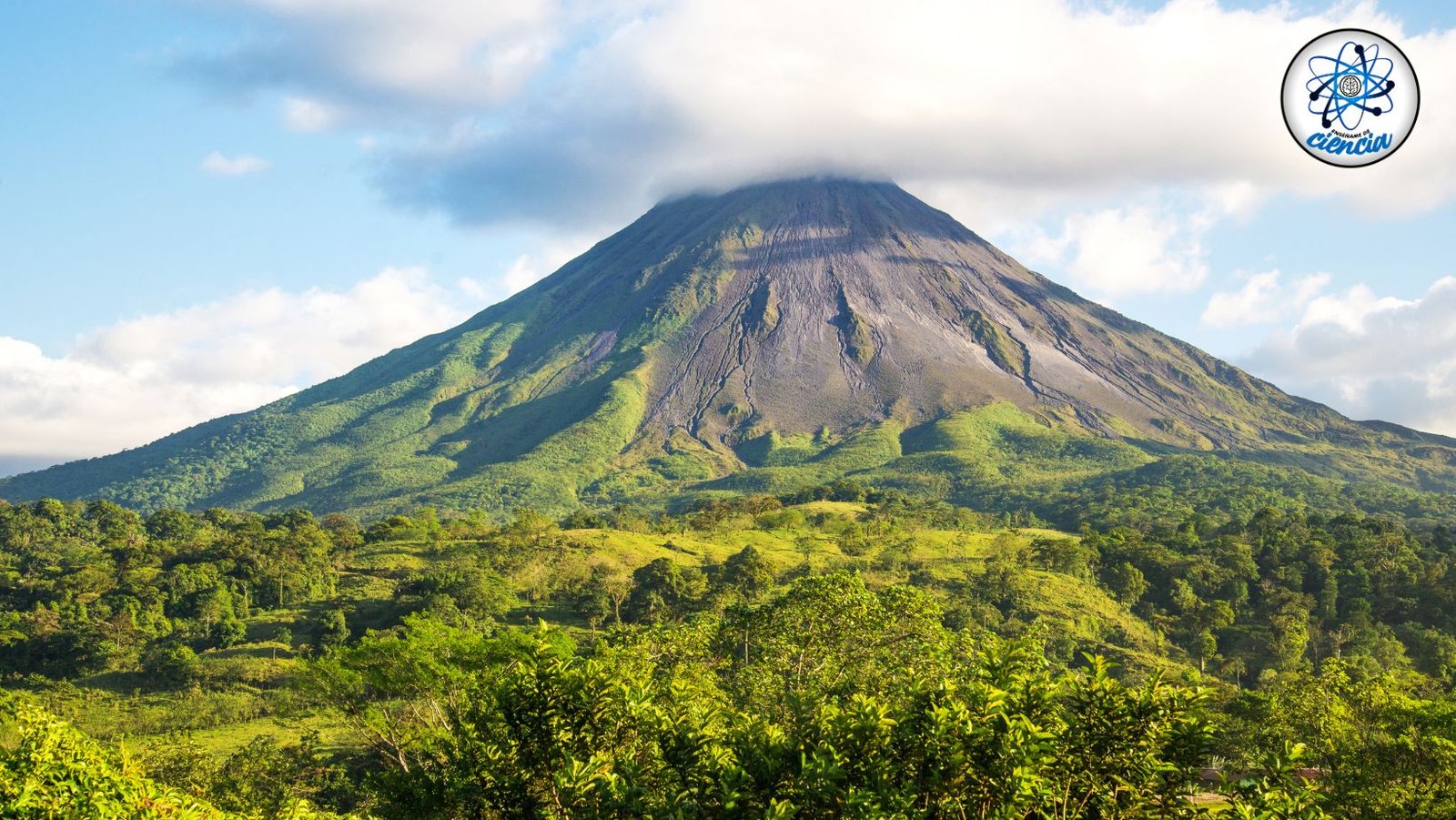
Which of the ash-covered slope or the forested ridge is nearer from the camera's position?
the forested ridge

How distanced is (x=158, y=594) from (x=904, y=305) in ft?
529

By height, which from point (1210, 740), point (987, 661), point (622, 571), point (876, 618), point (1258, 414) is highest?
point (987, 661)

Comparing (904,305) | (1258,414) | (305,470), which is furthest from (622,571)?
(1258,414)

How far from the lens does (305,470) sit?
171m

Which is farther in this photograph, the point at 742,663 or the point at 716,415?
the point at 716,415

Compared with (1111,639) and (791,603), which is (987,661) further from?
(1111,639)

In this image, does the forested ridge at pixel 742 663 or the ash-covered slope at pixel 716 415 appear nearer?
the forested ridge at pixel 742 663

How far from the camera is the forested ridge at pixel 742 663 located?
10.6 m

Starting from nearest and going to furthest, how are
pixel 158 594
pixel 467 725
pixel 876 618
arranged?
1. pixel 467 725
2. pixel 876 618
3. pixel 158 594

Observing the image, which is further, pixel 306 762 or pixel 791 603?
pixel 306 762

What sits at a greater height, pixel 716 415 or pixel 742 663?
pixel 716 415

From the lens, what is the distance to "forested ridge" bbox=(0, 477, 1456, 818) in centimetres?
1059

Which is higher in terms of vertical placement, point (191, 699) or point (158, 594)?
point (158, 594)

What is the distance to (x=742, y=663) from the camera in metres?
27.5
